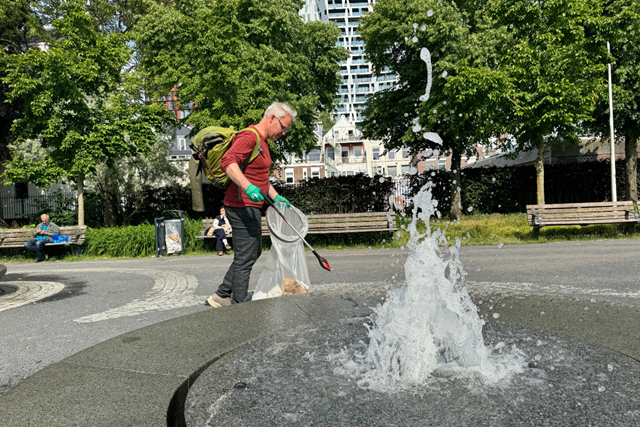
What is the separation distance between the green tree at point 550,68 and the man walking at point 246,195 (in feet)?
43.1

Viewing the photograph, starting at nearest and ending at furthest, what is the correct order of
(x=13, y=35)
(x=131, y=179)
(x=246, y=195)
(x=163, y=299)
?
(x=246, y=195) → (x=163, y=299) → (x=131, y=179) → (x=13, y=35)

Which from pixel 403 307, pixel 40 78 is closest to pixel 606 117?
pixel 403 307

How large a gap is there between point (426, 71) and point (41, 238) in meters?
16.9

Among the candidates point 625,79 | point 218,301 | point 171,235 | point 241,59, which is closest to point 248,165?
point 218,301

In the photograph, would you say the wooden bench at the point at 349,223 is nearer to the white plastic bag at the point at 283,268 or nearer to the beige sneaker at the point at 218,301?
the white plastic bag at the point at 283,268

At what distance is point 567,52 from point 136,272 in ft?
48.4

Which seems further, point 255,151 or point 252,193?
point 255,151

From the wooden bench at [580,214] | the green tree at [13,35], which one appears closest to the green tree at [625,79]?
the wooden bench at [580,214]

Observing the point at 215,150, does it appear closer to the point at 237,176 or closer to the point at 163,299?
the point at 237,176

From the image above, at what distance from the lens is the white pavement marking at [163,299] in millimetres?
5891

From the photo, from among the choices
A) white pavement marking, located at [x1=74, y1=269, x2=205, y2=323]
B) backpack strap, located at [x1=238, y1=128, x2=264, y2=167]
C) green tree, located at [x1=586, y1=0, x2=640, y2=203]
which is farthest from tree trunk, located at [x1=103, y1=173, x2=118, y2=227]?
green tree, located at [x1=586, y1=0, x2=640, y2=203]

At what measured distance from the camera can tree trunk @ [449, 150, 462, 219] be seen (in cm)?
2134

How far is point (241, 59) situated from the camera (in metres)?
17.8

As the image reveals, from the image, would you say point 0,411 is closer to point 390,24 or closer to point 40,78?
point 40,78
